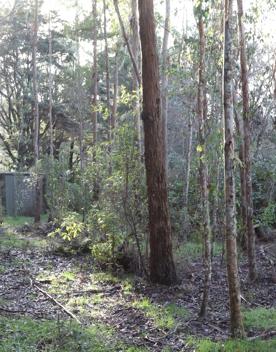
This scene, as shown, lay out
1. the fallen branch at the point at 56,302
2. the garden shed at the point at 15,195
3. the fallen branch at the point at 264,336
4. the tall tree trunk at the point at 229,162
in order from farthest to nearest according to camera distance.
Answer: the garden shed at the point at 15,195 → the fallen branch at the point at 56,302 → the fallen branch at the point at 264,336 → the tall tree trunk at the point at 229,162

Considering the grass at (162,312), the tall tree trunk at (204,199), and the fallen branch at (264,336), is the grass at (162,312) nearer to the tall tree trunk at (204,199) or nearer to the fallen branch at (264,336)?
the tall tree trunk at (204,199)

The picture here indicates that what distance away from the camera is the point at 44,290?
31.0 feet

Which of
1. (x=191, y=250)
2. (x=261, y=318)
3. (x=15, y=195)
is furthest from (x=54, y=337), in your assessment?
(x=15, y=195)

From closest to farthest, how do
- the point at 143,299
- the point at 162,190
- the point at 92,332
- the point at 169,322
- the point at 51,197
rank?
the point at 92,332
the point at 169,322
the point at 143,299
the point at 162,190
the point at 51,197

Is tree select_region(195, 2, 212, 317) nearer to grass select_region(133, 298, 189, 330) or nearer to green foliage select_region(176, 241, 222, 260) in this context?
grass select_region(133, 298, 189, 330)

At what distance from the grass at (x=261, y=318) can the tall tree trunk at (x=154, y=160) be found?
2.27 m

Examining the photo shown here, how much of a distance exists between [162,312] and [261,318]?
165 centimetres

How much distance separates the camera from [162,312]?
26.9 feet

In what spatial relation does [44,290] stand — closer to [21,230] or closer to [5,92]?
[21,230]

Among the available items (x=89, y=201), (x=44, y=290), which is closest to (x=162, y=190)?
(x=44, y=290)

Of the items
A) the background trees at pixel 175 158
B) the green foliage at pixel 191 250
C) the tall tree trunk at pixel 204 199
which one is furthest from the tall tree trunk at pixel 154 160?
the tall tree trunk at pixel 204 199

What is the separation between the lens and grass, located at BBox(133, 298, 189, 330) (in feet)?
24.8

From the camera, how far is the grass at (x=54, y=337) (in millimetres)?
6133

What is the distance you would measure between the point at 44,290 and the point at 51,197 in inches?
275
